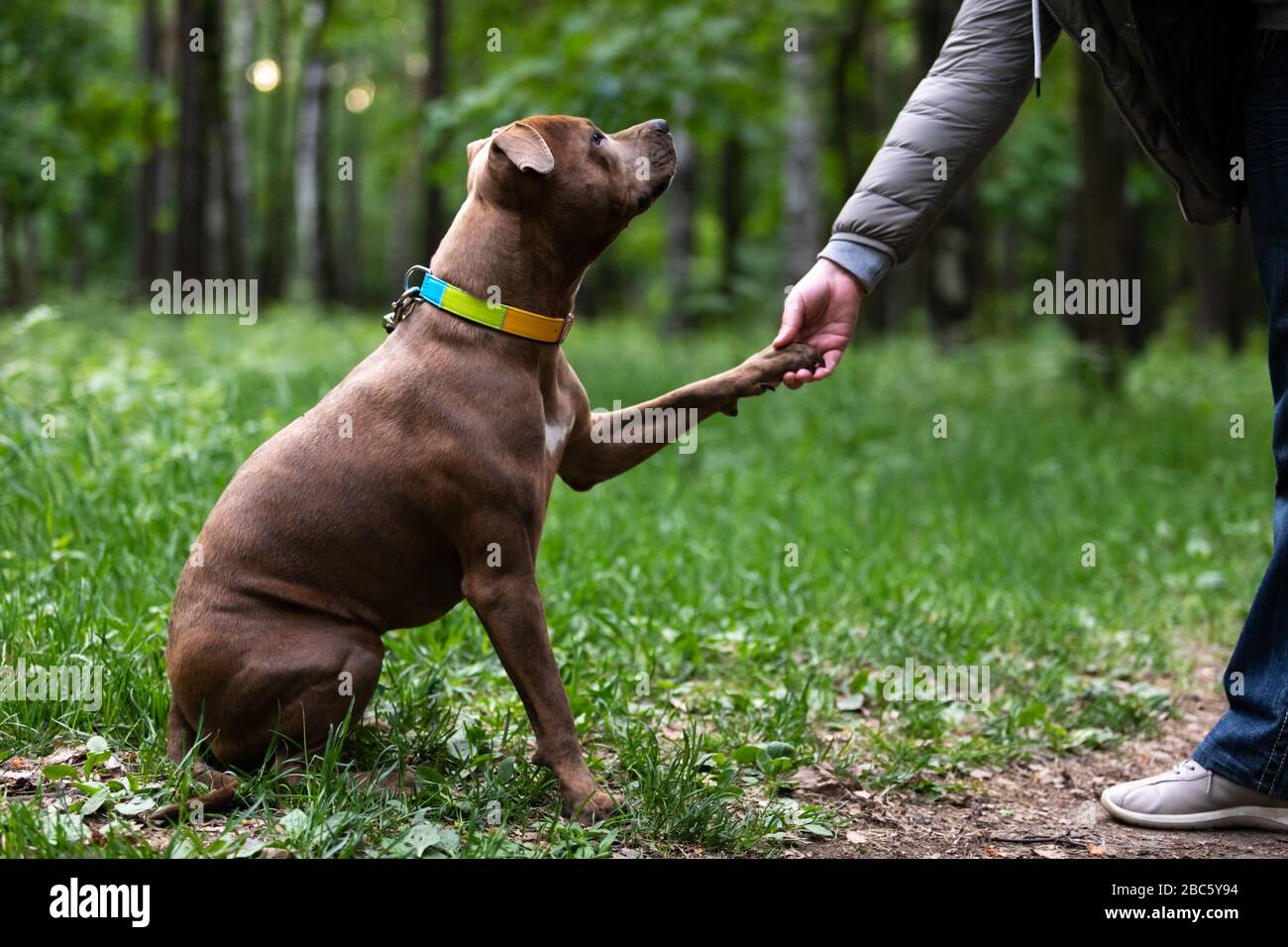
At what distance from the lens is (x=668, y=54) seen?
10133mm

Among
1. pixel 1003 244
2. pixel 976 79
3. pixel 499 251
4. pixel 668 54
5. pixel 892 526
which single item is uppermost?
pixel 1003 244

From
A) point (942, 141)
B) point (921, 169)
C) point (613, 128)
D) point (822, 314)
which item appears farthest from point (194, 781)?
point (613, 128)

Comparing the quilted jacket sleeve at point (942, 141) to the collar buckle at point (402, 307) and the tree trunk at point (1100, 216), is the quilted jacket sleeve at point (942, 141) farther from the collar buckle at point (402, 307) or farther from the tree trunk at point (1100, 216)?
the tree trunk at point (1100, 216)

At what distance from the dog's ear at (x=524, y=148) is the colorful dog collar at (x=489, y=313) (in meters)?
0.38

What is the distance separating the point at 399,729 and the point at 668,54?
25.6ft

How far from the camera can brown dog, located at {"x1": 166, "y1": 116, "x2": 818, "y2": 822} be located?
10.5 feet

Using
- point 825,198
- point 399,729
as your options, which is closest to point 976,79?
point 399,729

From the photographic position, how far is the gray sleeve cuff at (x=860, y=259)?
3609 millimetres

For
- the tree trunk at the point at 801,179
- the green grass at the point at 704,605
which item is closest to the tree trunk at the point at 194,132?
the green grass at the point at 704,605

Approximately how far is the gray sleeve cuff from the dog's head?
564 mm

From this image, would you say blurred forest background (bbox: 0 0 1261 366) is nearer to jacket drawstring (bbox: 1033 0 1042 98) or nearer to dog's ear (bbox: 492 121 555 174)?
jacket drawstring (bbox: 1033 0 1042 98)

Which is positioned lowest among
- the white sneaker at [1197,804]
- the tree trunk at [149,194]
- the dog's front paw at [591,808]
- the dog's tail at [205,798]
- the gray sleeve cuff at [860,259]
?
the white sneaker at [1197,804]

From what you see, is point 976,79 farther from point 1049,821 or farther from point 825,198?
point 825,198

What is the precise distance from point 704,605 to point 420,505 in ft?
7.49
